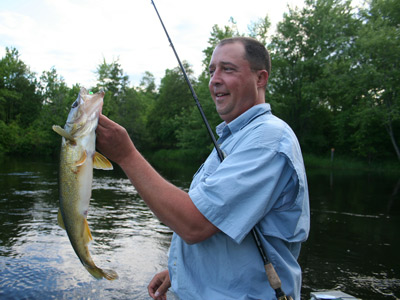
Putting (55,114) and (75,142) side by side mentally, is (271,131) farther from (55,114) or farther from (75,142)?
(55,114)

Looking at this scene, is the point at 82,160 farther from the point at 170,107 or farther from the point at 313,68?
the point at 170,107

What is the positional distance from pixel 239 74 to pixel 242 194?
811 mm

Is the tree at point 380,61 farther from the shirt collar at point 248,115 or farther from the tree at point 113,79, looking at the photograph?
the tree at point 113,79

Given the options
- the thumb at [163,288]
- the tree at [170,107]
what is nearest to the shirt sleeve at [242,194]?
the thumb at [163,288]

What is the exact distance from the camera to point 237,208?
1632 mm

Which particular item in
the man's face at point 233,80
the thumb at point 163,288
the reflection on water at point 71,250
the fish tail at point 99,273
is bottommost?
the reflection on water at point 71,250

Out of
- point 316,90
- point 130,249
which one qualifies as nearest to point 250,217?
point 130,249

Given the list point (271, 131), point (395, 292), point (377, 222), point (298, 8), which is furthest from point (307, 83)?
point (271, 131)

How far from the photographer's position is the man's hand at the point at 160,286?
257 centimetres

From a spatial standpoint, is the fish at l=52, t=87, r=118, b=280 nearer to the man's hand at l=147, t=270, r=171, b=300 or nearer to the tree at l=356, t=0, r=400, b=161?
the man's hand at l=147, t=270, r=171, b=300

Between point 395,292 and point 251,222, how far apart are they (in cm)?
604

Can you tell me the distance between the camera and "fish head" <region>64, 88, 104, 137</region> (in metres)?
1.77

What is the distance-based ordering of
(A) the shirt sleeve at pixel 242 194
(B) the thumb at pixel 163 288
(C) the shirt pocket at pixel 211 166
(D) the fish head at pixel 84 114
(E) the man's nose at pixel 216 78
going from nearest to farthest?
(A) the shirt sleeve at pixel 242 194 < (D) the fish head at pixel 84 114 < (C) the shirt pocket at pixel 211 166 < (E) the man's nose at pixel 216 78 < (B) the thumb at pixel 163 288

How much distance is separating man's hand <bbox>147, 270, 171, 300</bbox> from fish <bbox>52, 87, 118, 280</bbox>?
0.49 meters
